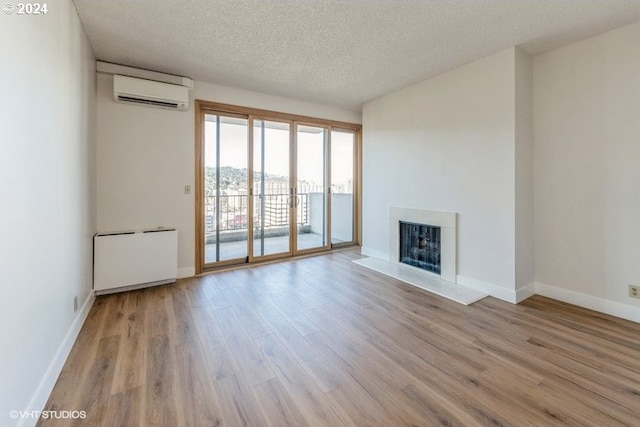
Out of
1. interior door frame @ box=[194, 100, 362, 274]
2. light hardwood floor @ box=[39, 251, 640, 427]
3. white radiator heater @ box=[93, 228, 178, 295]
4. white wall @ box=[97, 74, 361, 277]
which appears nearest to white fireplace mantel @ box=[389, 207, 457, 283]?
light hardwood floor @ box=[39, 251, 640, 427]

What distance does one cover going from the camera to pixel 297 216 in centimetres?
468

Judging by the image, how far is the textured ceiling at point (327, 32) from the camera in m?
2.19

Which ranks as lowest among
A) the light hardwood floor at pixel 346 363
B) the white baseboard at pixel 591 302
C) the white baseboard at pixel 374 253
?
the light hardwood floor at pixel 346 363

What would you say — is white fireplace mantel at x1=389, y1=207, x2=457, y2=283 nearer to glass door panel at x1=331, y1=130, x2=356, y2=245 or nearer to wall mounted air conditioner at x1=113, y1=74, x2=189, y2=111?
glass door panel at x1=331, y1=130, x2=356, y2=245

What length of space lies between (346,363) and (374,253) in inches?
115

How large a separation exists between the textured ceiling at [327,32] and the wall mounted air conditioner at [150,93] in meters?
0.22

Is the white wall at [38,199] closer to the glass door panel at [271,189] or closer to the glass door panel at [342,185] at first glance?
the glass door panel at [271,189]

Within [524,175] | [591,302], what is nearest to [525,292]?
[591,302]

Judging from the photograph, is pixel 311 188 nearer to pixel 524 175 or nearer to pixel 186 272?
pixel 186 272

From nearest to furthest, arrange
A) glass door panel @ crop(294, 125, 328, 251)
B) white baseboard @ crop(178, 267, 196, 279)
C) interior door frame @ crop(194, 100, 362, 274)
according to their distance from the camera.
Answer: white baseboard @ crop(178, 267, 196, 279), interior door frame @ crop(194, 100, 362, 274), glass door panel @ crop(294, 125, 328, 251)

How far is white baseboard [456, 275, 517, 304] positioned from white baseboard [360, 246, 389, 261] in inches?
49.6

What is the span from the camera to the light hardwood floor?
4.75ft

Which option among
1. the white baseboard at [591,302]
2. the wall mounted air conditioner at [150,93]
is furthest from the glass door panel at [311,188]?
the white baseboard at [591,302]

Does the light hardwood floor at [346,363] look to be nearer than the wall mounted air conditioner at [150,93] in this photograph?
Yes
